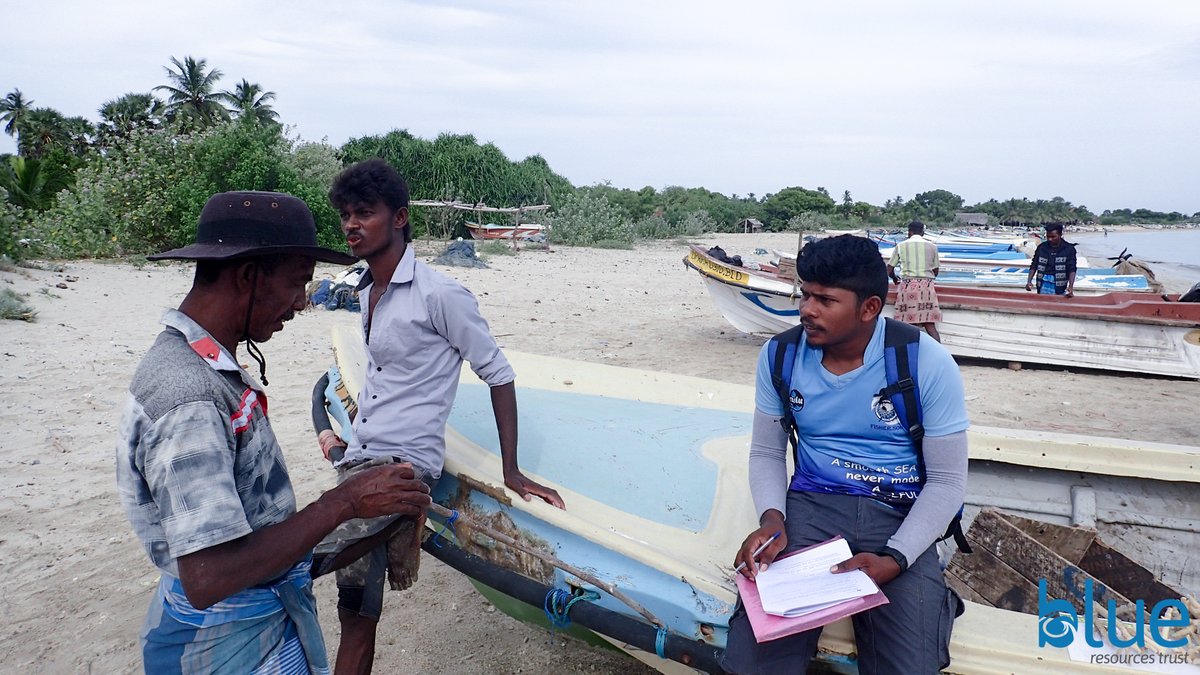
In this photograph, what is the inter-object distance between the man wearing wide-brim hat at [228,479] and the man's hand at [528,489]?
723 millimetres

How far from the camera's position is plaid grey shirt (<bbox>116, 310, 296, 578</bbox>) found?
126cm

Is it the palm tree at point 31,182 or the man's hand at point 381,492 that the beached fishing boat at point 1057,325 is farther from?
the palm tree at point 31,182

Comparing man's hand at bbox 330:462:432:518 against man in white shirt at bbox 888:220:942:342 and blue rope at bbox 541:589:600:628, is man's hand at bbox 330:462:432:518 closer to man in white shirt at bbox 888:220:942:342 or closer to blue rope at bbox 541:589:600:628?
blue rope at bbox 541:589:600:628

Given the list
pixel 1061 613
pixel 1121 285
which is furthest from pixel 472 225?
pixel 1061 613

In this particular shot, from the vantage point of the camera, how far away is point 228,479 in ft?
4.25

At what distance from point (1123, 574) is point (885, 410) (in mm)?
1535

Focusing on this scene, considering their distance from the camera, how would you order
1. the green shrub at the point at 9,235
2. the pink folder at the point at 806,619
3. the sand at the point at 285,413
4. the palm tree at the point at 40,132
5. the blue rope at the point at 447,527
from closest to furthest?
1. the pink folder at the point at 806,619
2. the blue rope at the point at 447,527
3. the sand at the point at 285,413
4. the green shrub at the point at 9,235
5. the palm tree at the point at 40,132

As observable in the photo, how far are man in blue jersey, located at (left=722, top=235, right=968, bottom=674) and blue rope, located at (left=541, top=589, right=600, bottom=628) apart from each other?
0.47 metres

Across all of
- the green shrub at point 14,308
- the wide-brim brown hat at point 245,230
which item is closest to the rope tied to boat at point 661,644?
the wide-brim brown hat at point 245,230

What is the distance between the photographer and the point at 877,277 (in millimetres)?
2053

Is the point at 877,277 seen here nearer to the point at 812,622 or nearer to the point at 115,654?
the point at 812,622

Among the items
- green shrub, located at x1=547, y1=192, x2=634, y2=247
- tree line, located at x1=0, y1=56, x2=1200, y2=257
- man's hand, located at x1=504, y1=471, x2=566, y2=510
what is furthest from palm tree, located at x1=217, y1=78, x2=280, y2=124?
man's hand, located at x1=504, y1=471, x2=566, y2=510

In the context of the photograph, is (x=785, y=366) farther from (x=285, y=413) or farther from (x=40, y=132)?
(x=40, y=132)

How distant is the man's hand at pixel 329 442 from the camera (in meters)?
2.84
